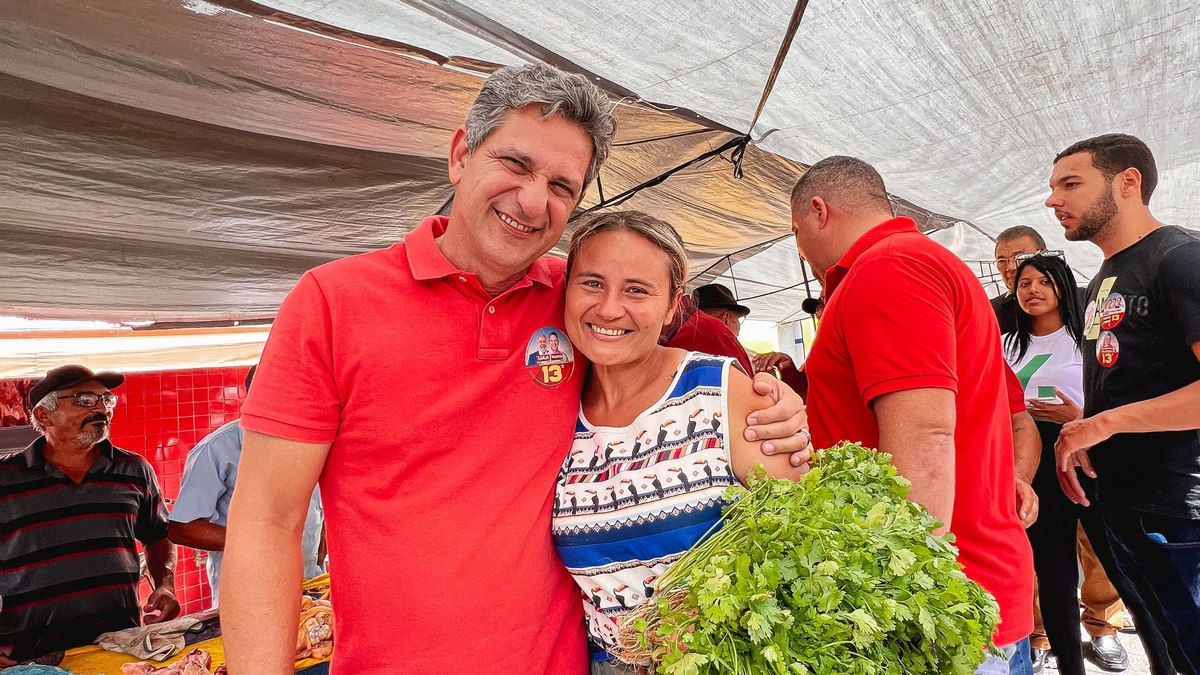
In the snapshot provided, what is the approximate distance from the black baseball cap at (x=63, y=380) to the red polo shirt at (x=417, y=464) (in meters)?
3.91

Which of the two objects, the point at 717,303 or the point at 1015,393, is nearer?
the point at 1015,393

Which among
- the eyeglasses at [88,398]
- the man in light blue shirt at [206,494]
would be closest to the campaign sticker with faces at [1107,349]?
the man in light blue shirt at [206,494]

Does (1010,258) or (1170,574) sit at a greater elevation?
(1010,258)

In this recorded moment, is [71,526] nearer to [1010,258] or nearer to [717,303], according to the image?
[717,303]

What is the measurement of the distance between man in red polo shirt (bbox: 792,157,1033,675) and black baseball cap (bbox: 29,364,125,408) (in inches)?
185

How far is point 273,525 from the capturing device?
1529 mm

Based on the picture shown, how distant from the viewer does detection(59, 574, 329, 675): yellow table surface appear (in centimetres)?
329

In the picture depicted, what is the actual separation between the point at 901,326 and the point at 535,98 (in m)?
1.25

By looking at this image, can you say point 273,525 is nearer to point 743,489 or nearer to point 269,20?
point 743,489

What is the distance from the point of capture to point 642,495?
1.65 m

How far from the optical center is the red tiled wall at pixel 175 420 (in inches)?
338

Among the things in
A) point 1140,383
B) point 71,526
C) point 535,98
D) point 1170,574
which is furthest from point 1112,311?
point 71,526

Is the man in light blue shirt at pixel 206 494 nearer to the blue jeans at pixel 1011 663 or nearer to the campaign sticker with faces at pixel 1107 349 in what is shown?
the blue jeans at pixel 1011 663

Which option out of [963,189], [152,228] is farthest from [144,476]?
[963,189]
